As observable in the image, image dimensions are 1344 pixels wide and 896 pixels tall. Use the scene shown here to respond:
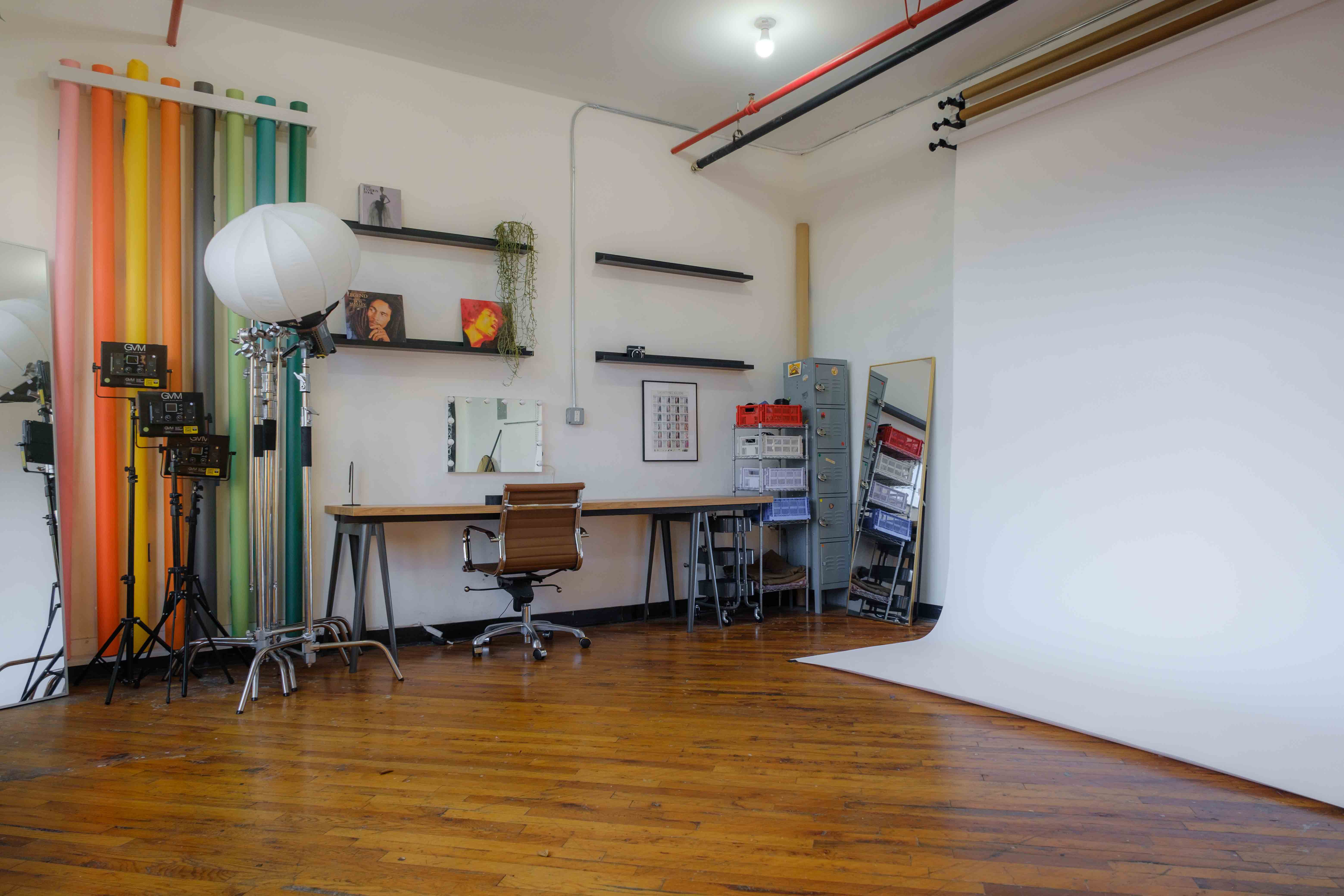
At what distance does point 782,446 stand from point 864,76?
2.43 m

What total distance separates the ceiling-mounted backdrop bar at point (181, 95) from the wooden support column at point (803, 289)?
3591mm

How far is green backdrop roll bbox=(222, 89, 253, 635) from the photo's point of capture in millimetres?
4148

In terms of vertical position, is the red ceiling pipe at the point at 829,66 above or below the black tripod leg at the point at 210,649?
above

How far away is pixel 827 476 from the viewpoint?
5746mm

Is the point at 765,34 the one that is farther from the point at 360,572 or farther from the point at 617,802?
the point at 617,802

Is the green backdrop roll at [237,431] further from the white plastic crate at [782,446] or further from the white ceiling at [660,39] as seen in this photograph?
the white plastic crate at [782,446]

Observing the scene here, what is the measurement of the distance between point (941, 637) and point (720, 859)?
2911 mm

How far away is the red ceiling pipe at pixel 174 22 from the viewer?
391 centimetres

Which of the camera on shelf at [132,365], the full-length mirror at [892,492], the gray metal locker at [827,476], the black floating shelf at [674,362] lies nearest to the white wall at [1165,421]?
the full-length mirror at [892,492]

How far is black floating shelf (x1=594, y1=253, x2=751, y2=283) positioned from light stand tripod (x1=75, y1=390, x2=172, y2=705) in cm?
291

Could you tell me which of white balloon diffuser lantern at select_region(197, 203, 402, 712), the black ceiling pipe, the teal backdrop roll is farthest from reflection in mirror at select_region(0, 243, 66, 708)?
the black ceiling pipe

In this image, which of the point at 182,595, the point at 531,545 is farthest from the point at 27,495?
the point at 531,545

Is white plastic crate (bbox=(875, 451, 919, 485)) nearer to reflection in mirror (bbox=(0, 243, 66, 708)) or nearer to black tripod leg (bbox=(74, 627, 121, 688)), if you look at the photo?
black tripod leg (bbox=(74, 627, 121, 688))

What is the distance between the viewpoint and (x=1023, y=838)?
2.08 m
